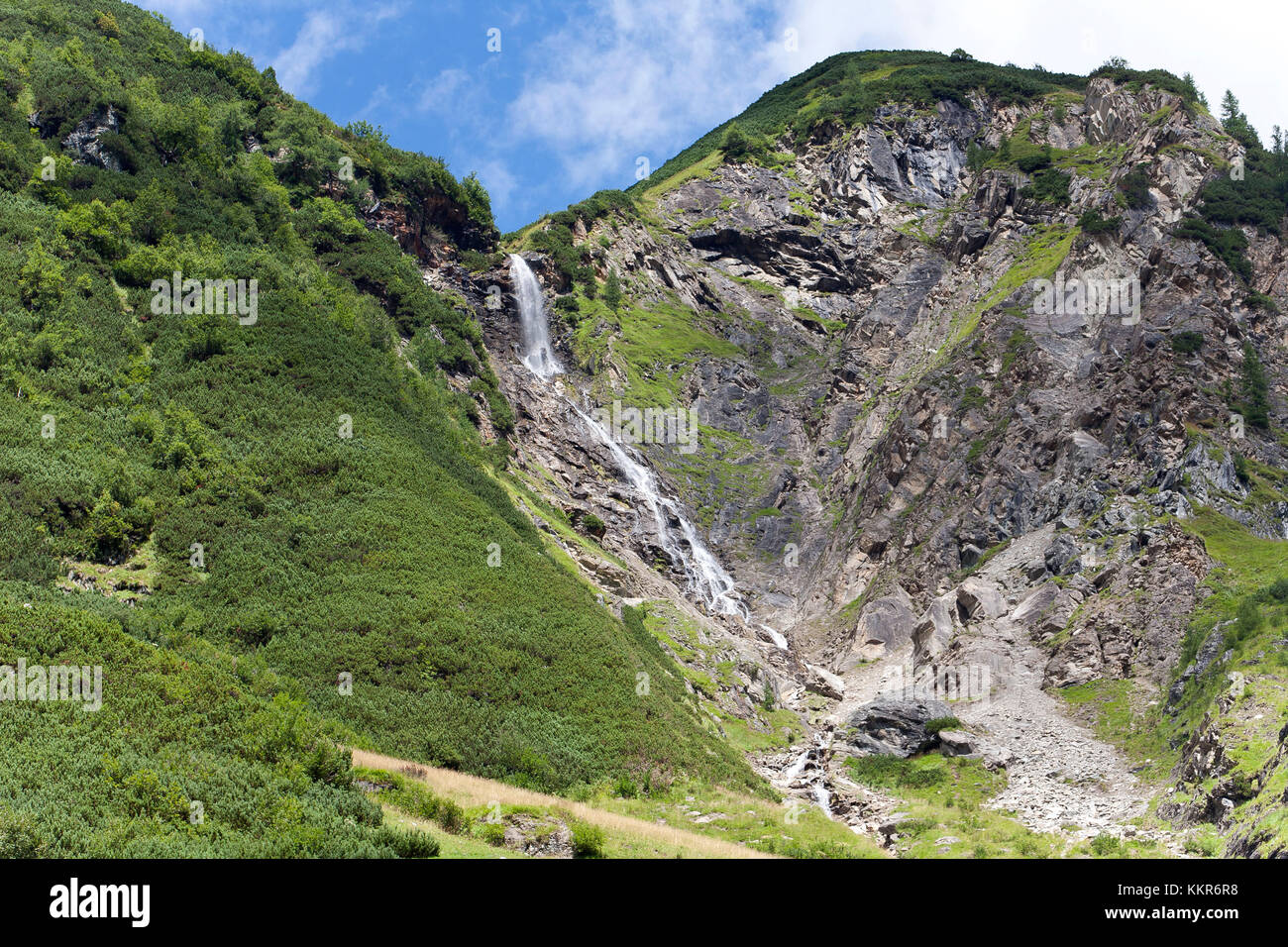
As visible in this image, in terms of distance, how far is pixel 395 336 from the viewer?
59281 millimetres

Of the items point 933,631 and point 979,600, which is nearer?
point 933,631

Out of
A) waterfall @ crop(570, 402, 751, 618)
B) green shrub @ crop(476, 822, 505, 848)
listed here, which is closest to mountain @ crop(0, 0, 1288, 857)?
green shrub @ crop(476, 822, 505, 848)

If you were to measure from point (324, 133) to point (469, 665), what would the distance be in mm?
59667

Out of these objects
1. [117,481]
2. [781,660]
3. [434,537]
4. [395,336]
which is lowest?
[781,660]

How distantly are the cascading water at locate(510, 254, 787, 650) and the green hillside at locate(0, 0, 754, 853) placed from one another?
1835 centimetres

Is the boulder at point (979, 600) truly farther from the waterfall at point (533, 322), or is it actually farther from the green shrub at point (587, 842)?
the waterfall at point (533, 322)

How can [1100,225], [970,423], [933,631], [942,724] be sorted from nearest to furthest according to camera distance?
[942,724], [933,631], [970,423], [1100,225]

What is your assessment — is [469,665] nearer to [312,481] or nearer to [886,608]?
[312,481]

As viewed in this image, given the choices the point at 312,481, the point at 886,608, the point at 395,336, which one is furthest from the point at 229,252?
the point at 886,608

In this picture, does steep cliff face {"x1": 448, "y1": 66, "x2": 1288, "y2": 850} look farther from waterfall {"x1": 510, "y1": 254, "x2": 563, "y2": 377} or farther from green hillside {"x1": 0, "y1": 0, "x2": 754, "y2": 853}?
green hillside {"x1": 0, "y1": 0, "x2": 754, "y2": 853}

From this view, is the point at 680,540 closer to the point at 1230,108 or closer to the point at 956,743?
the point at 956,743

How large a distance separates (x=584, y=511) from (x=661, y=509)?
415 inches

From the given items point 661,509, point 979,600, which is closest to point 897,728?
point 979,600

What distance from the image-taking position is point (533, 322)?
9019 cm
